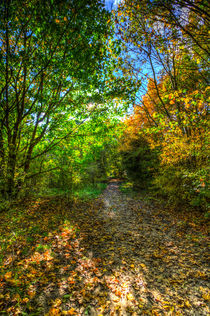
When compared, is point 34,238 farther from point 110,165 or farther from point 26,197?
point 110,165

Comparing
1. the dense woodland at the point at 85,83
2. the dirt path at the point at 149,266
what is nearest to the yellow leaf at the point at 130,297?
the dirt path at the point at 149,266

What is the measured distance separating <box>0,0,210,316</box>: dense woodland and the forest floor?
0.34 ft

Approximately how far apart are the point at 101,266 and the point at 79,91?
6.93 m

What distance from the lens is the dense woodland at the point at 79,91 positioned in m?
4.04

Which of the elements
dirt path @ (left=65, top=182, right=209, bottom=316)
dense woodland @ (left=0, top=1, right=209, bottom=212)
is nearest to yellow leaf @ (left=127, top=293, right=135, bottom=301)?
dirt path @ (left=65, top=182, right=209, bottom=316)

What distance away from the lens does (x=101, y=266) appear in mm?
3514

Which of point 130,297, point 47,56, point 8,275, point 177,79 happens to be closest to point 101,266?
point 130,297

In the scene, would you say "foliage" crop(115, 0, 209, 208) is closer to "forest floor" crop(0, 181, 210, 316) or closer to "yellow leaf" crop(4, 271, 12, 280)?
"forest floor" crop(0, 181, 210, 316)

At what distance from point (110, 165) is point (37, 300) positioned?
2430 centimetres

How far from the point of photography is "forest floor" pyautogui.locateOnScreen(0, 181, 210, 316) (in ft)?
8.11

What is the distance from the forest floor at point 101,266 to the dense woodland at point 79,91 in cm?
10

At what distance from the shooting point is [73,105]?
6508mm

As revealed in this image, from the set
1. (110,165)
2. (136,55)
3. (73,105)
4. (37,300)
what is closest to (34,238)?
(37,300)

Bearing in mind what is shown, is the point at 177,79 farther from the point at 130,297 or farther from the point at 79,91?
the point at 130,297
